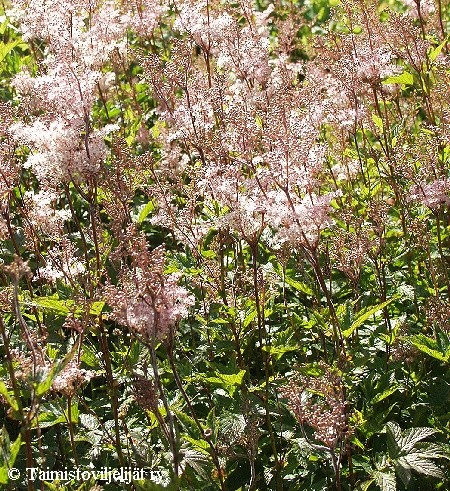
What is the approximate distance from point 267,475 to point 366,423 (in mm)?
556

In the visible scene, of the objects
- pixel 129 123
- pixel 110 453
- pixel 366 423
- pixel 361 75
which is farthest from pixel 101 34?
pixel 366 423

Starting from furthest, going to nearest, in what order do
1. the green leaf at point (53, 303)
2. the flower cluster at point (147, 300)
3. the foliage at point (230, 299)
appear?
1. the green leaf at point (53, 303)
2. the foliage at point (230, 299)
3. the flower cluster at point (147, 300)

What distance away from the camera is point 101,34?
17.6ft

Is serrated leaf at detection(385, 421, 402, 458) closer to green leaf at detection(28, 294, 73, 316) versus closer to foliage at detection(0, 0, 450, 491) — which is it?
foliage at detection(0, 0, 450, 491)

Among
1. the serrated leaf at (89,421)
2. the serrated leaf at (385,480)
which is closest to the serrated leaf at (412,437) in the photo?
the serrated leaf at (385,480)

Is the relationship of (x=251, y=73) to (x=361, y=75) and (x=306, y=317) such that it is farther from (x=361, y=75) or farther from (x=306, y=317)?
(x=306, y=317)

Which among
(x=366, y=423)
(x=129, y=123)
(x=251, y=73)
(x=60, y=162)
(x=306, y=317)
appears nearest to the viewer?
(x=60, y=162)

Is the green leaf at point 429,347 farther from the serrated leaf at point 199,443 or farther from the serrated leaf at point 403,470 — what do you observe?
the serrated leaf at point 199,443

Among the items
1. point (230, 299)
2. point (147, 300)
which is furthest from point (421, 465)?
point (147, 300)

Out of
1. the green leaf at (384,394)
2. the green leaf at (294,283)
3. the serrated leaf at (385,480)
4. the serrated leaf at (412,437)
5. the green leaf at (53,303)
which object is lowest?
the serrated leaf at (385,480)

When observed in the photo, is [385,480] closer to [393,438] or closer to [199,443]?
[393,438]

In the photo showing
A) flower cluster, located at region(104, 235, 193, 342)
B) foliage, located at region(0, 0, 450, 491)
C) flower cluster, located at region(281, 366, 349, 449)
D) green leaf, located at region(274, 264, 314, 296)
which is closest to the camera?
flower cluster, located at region(104, 235, 193, 342)

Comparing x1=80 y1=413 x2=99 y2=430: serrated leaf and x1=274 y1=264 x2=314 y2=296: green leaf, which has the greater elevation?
x1=274 y1=264 x2=314 y2=296: green leaf

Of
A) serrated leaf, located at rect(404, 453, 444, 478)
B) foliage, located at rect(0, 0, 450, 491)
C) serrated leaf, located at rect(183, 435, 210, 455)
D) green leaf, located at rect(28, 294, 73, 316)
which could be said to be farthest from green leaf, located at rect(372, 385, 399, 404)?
green leaf, located at rect(28, 294, 73, 316)
